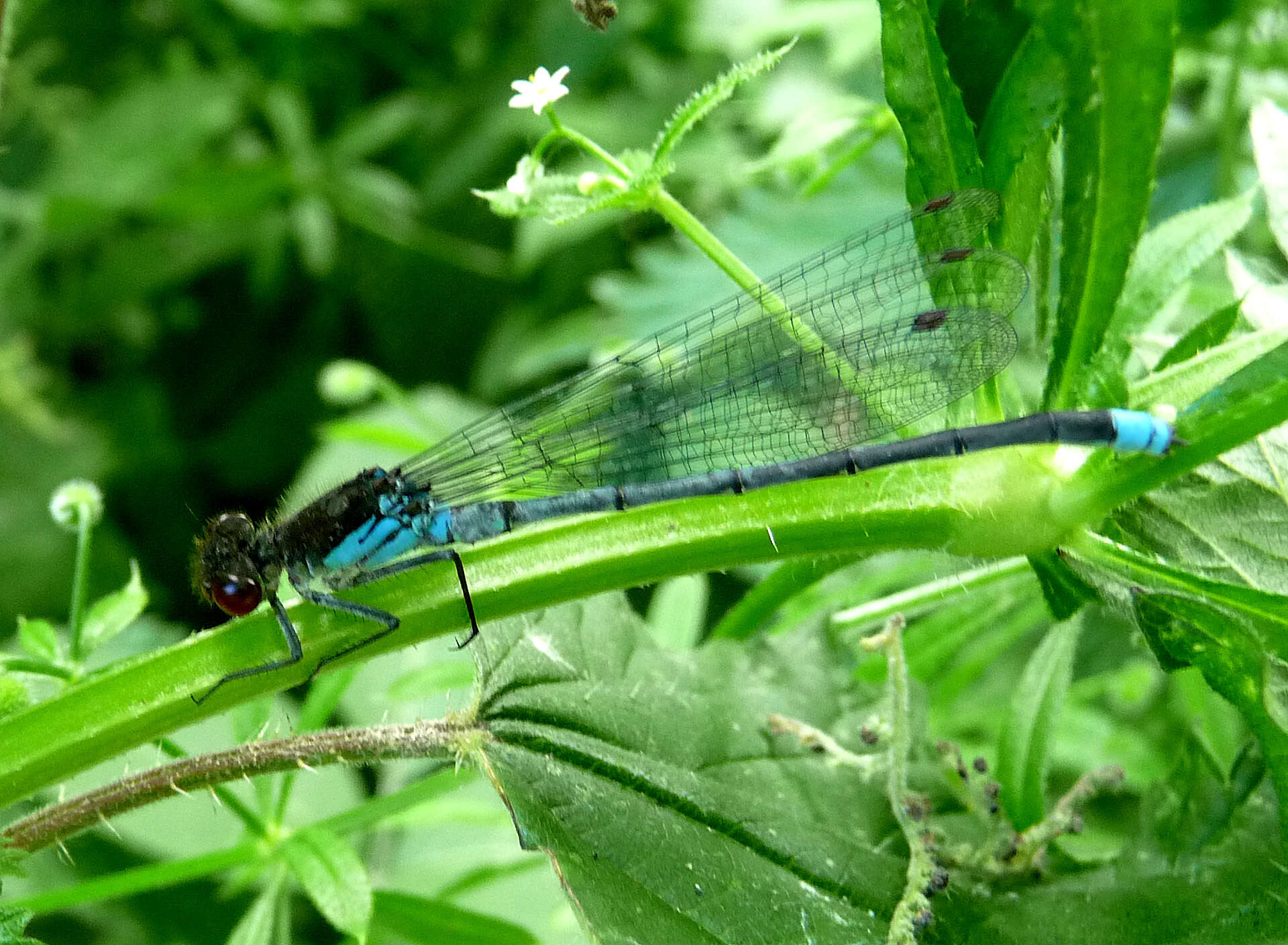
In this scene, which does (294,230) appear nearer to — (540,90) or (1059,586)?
(540,90)

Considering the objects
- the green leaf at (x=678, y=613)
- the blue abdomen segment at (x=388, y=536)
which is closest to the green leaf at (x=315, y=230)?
the blue abdomen segment at (x=388, y=536)

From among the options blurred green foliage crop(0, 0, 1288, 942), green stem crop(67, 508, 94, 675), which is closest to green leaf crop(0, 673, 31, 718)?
green stem crop(67, 508, 94, 675)

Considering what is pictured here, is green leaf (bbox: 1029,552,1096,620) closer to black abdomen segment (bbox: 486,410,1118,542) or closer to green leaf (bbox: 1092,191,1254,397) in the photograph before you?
black abdomen segment (bbox: 486,410,1118,542)

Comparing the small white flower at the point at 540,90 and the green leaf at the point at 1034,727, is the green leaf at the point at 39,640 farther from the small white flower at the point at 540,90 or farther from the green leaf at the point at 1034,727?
the green leaf at the point at 1034,727

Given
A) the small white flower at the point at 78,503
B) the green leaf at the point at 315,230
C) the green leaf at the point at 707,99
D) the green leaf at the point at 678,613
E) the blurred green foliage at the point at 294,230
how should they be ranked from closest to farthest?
1. the green leaf at the point at 707,99
2. the small white flower at the point at 78,503
3. the green leaf at the point at 678,613
4. the blurred green foliage at the point at 294,230
5. the green leaf at the point at 315,230

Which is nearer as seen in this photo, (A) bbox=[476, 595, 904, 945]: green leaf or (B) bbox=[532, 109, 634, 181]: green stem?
(A) bbox=[476, 595, 904, 945]: green leaf

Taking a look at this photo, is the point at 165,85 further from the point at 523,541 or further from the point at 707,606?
the point at 523,541

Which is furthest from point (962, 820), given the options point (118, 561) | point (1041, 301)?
point (118, 561)

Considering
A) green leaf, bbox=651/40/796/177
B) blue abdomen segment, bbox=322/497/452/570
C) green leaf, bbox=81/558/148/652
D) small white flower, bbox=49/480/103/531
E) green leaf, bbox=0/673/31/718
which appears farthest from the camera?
blue abdomen segment, bbox=322/497/452/570
